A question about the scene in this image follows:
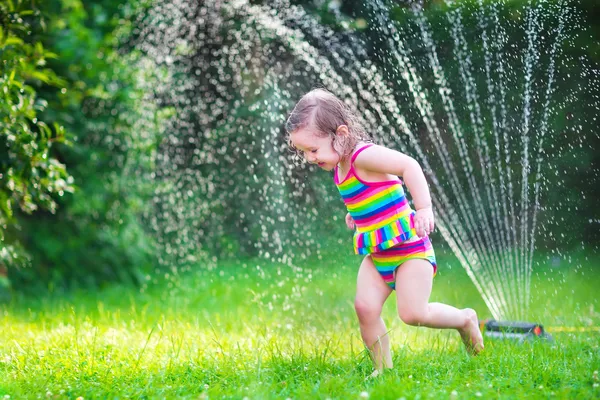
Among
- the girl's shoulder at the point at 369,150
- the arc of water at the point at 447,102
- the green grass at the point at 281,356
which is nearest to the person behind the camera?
the green grass at the point at 281,356

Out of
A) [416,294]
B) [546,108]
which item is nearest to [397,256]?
[416,294]

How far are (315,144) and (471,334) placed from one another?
1093 mm

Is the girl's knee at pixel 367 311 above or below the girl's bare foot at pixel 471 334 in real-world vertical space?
above

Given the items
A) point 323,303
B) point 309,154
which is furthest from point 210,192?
point 309,154

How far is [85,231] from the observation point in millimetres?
6250

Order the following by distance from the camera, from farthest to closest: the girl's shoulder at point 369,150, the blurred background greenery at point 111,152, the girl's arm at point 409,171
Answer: the blurred background greenery at point 111,152, the girl's shoulder at point 369,150, the girl's arm at point 409,171

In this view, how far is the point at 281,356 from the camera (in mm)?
3000

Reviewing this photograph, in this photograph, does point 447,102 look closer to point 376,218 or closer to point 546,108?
point 546,108

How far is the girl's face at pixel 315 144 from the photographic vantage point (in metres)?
2.92

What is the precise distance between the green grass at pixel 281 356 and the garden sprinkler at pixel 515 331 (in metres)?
0.11

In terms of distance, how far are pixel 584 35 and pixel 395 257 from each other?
4.64 meters

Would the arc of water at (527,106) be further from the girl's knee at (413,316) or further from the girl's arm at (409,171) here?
the girl's arm at (409,171)

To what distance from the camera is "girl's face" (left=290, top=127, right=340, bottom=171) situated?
292 cm

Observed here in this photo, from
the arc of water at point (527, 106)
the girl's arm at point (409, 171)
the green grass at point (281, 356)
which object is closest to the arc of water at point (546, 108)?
the arc of water at point (527, 106)
